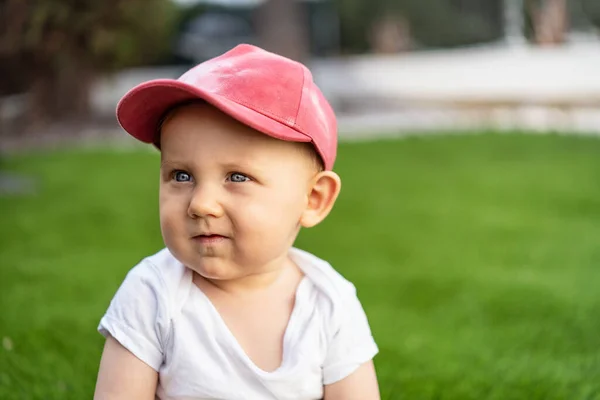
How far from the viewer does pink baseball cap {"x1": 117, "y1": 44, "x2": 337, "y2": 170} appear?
1791mm

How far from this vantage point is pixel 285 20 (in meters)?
15.0

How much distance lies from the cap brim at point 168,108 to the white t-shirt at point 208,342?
0.34 m

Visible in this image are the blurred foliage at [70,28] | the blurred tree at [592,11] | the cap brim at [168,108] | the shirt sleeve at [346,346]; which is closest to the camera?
the cap brim at [168,108]

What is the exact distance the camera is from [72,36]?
29.8 feet

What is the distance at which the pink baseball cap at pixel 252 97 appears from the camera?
1791 mm

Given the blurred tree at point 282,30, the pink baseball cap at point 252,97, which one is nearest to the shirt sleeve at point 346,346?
the pink baseball cap at point 252,97

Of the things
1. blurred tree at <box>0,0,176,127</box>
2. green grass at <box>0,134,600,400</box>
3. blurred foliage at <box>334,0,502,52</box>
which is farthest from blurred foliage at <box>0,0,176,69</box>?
blurred foliage at <box>334,0,502,52</box>

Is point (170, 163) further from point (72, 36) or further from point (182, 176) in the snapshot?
point (72, 36)

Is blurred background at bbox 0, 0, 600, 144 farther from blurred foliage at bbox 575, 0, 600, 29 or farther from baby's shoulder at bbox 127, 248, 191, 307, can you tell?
baby's shoulder at bbox 127, 248, 191, 307

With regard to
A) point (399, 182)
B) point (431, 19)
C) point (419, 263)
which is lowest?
point (419, 263)

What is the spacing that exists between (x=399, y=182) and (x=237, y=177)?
19.6 feet

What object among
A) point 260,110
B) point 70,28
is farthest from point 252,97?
point 70,28

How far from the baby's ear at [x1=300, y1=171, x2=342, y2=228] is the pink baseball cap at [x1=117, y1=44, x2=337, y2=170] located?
42mm

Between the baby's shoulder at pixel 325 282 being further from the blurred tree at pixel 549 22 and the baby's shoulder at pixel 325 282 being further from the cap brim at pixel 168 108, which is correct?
the blurred tree at pixel 549 22
